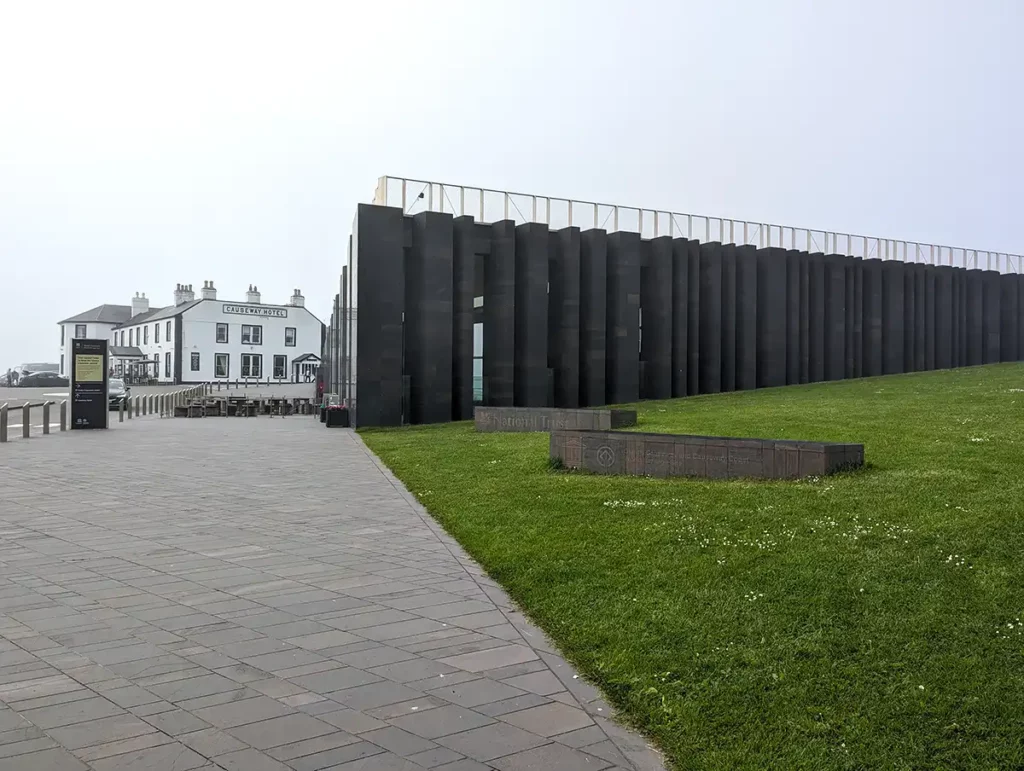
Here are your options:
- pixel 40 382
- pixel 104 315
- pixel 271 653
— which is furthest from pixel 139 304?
pixel 271 653

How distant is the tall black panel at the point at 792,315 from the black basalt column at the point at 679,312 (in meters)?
5.70

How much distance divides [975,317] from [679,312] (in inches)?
826

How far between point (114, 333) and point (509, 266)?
78066 mm

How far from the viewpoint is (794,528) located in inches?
305

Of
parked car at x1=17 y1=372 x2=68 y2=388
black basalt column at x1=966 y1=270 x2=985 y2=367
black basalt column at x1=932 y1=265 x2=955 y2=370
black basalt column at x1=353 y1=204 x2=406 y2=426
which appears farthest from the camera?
parked car at x1=17 y1=372 x2=68 y2=388

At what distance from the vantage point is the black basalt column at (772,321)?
36.7 metres

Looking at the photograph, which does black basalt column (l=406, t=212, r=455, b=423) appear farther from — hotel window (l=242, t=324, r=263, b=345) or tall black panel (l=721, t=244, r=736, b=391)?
hotel window (l=242, t=324, r=263, b=345)

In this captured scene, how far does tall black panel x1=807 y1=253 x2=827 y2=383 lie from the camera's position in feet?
127

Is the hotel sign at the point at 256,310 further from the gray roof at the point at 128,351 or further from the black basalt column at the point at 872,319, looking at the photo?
the black basalt column at the point at 872,319

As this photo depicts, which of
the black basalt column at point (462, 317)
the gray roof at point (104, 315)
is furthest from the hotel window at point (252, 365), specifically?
the black basalt column at point (462, 317)

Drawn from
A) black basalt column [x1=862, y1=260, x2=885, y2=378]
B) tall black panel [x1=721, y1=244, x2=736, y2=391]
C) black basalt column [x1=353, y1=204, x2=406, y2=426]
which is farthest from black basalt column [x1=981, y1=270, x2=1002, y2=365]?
black basalt column [x1=353, y1=204, x2=406, y2=426]

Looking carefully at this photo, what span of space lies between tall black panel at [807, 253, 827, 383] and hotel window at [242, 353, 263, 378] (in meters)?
55.0

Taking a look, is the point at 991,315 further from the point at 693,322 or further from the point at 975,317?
the point at 693,322

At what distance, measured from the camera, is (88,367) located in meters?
25.5
